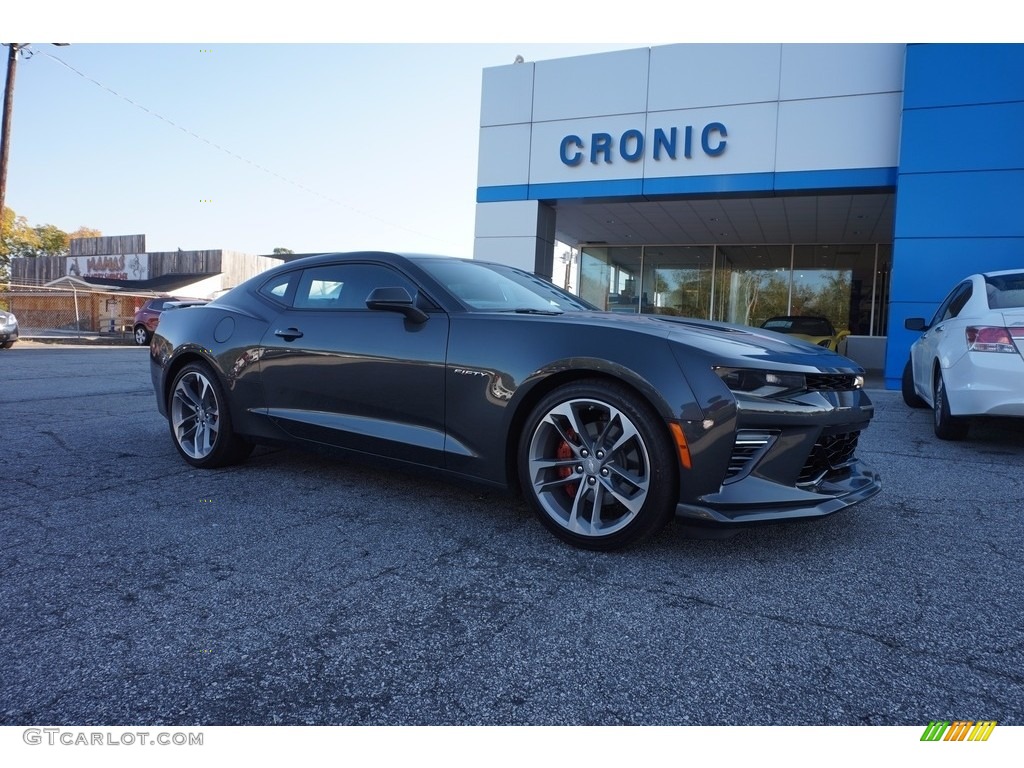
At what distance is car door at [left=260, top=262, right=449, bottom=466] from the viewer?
128 inches

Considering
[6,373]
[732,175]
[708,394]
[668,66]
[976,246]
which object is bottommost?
[6,373]

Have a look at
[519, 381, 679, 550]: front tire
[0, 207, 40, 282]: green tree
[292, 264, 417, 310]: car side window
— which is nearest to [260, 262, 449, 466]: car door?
[292, 264, 417, 310]: car side window

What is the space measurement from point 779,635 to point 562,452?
1160 millimetres

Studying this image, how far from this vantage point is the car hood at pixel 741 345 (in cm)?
269

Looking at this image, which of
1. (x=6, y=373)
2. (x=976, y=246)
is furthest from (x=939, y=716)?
(x=6, y=373)

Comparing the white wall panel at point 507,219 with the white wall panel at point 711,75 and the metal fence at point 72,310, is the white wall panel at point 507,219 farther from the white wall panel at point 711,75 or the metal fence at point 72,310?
the metal fence at point 72,310

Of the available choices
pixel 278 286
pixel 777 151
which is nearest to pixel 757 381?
pixel 278 286

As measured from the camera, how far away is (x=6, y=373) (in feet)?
32.4

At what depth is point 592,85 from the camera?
1348cm

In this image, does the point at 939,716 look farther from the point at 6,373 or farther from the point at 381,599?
the point at 6,373

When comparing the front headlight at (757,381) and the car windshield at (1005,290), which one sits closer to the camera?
the front headlight at (757,381)

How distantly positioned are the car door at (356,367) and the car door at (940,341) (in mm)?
4208

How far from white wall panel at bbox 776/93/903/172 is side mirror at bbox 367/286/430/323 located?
1092cm
